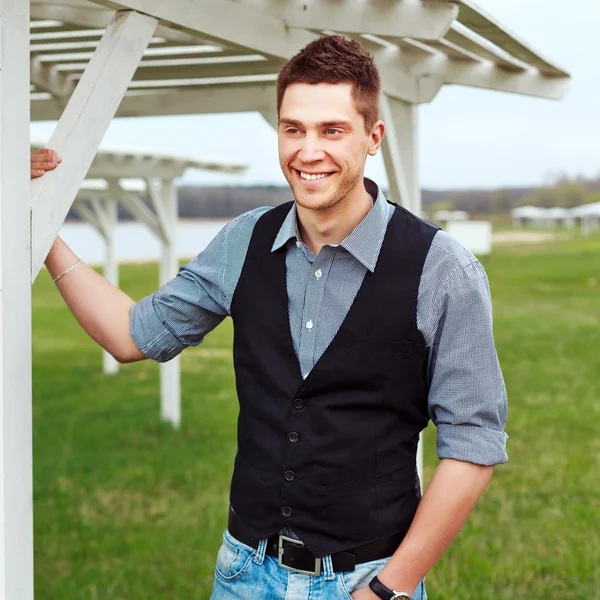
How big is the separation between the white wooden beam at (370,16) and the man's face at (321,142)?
120cm

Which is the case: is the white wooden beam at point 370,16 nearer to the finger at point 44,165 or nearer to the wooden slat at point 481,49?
the wooden slat at point 481,49

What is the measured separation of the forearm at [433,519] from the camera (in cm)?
193

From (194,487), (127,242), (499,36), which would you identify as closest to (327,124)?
(499,36)

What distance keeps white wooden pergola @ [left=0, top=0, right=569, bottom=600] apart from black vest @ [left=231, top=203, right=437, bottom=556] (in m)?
0.51

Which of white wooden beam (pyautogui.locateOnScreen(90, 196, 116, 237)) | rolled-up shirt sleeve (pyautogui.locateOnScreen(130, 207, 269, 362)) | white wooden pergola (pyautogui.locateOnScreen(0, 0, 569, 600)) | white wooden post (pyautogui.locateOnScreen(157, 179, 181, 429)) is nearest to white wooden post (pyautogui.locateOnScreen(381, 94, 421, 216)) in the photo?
white wooden pergola (pyautogui.locateOnScreen(0, 0, 569, 600))

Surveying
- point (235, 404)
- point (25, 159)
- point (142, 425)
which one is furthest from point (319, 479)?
point (235, 404)

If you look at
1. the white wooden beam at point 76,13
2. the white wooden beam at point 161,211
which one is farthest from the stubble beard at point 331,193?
the white wooden beam at point 161,211

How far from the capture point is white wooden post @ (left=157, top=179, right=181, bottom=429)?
7.79 m

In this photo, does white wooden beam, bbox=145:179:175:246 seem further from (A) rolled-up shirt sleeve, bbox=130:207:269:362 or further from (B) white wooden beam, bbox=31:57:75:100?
(A) rolled-up shirt sleeve, bbox=130:207:269:362

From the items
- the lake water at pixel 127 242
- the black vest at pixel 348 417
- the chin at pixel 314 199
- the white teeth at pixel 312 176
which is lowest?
the lake water at pixel 127 242

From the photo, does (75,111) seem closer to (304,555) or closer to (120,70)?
(120,70)

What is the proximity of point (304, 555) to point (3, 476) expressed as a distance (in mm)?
647

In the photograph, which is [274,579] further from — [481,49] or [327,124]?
[481,49]

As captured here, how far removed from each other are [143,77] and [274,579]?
9.81 ft
